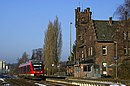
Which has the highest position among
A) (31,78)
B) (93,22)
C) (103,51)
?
(93,22)

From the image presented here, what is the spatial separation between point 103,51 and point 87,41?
901 centimetres

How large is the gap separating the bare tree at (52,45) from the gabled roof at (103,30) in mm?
19487

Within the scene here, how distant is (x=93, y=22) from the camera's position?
265 feet

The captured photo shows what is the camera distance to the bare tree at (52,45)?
313 ft

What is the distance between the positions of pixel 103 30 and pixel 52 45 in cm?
2343

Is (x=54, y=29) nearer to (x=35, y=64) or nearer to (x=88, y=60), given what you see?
(x=88, y=60)

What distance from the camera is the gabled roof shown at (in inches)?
3029

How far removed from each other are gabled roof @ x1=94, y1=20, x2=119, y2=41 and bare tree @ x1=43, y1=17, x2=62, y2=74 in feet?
63.9

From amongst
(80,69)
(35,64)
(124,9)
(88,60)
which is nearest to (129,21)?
(124,9)

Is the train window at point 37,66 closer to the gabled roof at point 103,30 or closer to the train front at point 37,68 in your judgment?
the train front at point 37,68

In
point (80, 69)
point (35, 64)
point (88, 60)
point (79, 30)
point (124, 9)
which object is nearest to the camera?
point (124, 9)

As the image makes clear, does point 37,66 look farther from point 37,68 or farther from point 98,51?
point 98,51

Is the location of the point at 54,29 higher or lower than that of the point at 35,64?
higher

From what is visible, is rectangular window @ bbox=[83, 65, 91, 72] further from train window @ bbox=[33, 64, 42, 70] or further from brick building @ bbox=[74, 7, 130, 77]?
train window @ bbox=[33, 64, 42, 70]
